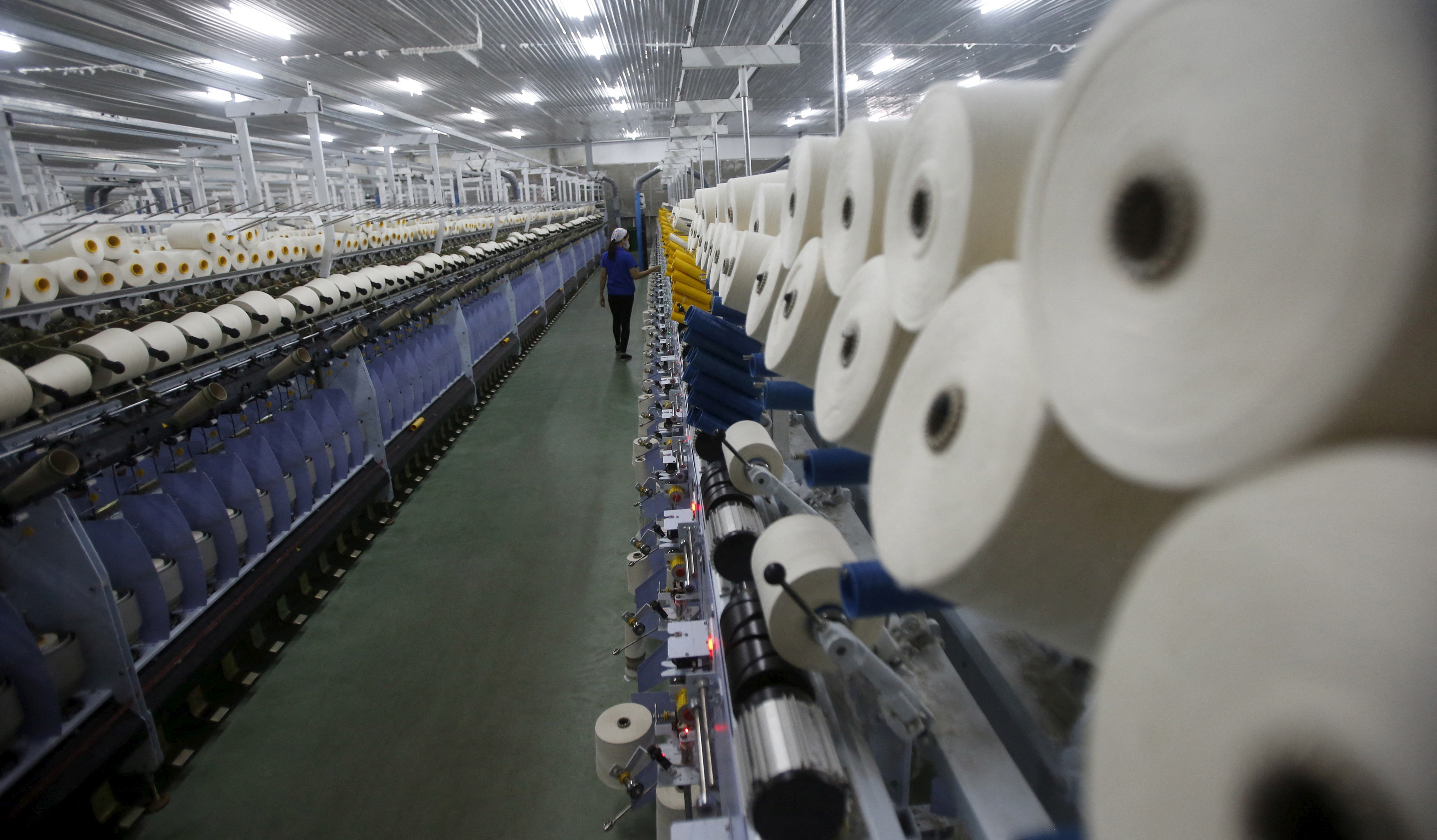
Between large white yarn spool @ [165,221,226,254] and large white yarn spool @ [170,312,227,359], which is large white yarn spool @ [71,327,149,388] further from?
large white yarn spool @ [165,221,226,254]

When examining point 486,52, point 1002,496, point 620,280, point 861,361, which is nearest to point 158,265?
point 861,361

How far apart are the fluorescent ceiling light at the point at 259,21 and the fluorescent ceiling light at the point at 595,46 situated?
9.98 feet

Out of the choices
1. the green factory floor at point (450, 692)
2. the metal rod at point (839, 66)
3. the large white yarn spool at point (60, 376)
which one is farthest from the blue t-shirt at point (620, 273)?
the metal rod at point (839, 66)

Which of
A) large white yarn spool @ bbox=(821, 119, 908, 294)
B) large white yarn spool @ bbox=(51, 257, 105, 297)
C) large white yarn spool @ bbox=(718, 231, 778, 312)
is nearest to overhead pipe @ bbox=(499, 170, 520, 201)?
large white yarn spool @ bbox=(51, 257, 105, 297)

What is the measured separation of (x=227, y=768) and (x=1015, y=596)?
140 inches

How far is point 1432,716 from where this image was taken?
0.88ft

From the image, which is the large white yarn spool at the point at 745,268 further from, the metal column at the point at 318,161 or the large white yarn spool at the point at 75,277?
the metal column at the point at 318,161

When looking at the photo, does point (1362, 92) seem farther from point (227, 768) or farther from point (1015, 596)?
point (227, 768)

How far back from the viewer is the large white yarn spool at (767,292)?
5.35 feet

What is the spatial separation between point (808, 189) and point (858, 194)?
304 millimetres

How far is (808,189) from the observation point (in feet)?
4.61

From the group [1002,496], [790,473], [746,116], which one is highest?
[746,116]

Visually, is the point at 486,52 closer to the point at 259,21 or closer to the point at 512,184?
the point at 259,21

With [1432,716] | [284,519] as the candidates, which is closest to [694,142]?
[284,519]
